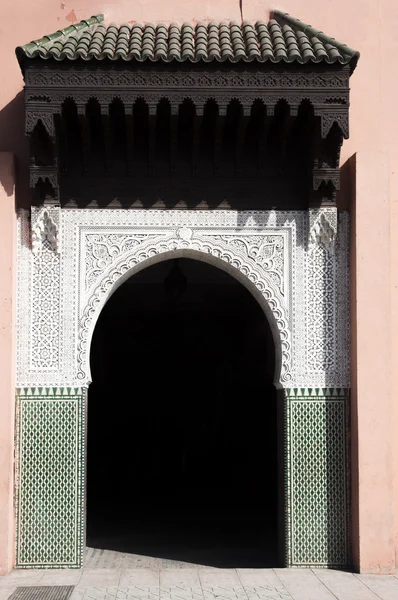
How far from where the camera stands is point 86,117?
17.8 feet

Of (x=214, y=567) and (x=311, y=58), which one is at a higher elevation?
(x=311, y=58)

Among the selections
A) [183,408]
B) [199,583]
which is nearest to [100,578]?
[199,583]

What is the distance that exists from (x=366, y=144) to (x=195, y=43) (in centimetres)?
133

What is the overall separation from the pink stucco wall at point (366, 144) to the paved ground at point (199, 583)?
26 cm

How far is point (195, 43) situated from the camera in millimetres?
5617

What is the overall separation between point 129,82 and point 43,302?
4.88 ft

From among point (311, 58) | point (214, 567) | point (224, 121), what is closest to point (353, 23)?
point (311, 58)

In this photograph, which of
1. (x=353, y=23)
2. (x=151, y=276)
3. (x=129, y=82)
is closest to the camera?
(x=129, y=82)

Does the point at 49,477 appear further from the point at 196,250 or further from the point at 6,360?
the point at 196,250

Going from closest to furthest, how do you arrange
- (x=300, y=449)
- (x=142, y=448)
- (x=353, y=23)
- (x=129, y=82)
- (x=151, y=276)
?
(x=129, y=82), (x=300, y=449), (x=353, y=23), (x=151, y=276), (x=142, y=448)

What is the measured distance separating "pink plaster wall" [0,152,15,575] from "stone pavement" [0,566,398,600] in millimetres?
279

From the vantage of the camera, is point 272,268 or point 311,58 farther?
point 272,268

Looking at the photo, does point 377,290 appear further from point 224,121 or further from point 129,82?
point 129,82

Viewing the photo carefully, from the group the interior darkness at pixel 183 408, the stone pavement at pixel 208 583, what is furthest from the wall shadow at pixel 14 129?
the stone pavement at pixel 208 583
